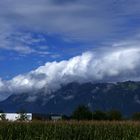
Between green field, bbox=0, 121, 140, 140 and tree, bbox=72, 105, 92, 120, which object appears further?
tree, bbox=72, 105, 92, 120

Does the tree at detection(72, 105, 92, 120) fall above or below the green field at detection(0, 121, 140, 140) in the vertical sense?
above

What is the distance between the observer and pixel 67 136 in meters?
29.7

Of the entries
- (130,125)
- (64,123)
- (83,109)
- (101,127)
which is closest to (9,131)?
(64,123)

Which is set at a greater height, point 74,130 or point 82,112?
point 82,112

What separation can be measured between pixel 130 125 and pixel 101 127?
8.45ft

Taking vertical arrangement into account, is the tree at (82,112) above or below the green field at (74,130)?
above

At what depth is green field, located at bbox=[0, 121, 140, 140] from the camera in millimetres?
29100

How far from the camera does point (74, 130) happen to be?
32.4 m

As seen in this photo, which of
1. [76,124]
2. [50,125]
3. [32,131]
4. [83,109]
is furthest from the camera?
[83,109]

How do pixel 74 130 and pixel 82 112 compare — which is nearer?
pixel 74 130

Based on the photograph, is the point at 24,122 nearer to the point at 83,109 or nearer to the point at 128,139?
the point at 128,139

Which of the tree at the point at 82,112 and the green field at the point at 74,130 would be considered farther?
the tree at the point at 82,112

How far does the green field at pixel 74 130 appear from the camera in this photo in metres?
29.1

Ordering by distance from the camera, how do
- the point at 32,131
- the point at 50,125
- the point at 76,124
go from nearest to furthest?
the point at 32,131 < the point at 50,125 < the point at 76,124
